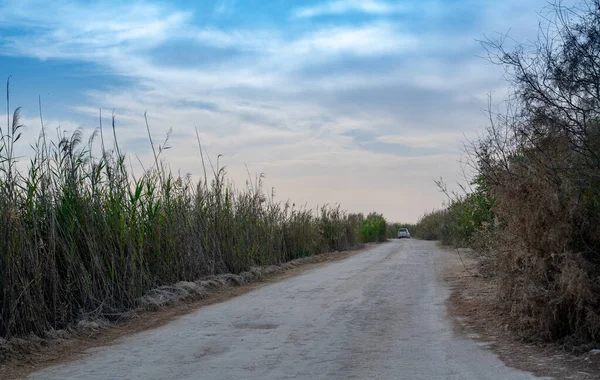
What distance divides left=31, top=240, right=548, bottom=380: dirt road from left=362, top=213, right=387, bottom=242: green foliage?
37.6 m

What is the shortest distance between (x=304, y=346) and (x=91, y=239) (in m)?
4.88

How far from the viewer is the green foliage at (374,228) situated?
51.6m

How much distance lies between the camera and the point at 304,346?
8.48 m

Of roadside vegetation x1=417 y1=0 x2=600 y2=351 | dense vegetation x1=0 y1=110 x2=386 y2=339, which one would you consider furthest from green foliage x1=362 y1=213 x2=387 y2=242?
roadside vegetation x1=417 y1=0 x2=600 y2=351

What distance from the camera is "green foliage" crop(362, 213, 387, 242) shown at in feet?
169

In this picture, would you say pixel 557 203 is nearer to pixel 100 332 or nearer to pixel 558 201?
pixel 558 201

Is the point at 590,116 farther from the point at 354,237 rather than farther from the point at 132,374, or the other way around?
the point at 354,237

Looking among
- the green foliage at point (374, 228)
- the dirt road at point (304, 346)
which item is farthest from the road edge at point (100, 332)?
the green foliage at point (374, 228)

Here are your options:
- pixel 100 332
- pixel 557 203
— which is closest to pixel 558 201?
pixel 557 203

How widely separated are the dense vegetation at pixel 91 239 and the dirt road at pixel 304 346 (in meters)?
1.47

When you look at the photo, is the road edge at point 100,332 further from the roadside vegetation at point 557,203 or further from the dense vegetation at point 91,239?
the roadside vegetation at point 557,203

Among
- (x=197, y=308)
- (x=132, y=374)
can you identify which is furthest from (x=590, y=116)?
(x=197, y=308)

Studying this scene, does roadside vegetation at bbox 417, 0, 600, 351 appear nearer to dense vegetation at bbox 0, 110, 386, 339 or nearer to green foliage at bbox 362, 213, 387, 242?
dense vegetation at bbox 0, 110, 386, 339

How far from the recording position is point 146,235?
13133mm
